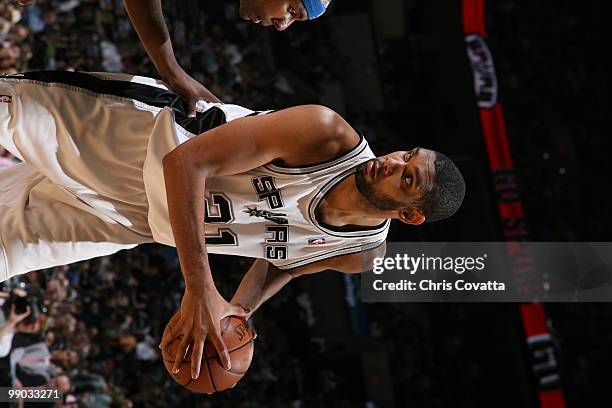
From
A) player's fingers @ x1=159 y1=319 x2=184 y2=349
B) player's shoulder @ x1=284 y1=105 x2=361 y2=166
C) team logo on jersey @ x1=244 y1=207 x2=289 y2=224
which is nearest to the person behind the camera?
player's fingers @ x1=159 y1=319 x2=184 y2=349

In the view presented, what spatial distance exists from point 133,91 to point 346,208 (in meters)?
0.98

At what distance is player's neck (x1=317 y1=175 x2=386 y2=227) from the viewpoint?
2.77 metres

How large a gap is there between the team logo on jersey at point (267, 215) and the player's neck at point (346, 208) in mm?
151

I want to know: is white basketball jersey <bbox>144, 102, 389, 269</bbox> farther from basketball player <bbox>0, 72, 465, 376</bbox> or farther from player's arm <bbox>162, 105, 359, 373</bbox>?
player's arm <bbox>162, 105, 359, 373</bbox>

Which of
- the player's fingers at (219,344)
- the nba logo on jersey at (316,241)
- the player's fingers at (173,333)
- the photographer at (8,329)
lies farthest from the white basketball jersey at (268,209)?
the photographer at (8,329)

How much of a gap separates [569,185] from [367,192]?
7563 millimetres

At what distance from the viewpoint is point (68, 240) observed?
125 inches

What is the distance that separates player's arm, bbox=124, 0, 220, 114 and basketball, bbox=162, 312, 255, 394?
962mm

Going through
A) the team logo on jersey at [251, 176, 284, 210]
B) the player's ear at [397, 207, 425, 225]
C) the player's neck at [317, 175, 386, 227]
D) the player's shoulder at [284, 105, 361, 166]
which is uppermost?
the player's shoulder at [284, 105, 361, 166]

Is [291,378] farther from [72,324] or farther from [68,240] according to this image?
[68,240]

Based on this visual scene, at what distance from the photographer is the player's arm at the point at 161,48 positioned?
3.05 metres

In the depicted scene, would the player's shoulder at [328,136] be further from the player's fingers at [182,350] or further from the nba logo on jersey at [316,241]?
the player's fingers at [182,350]

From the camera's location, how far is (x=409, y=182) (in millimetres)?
2686

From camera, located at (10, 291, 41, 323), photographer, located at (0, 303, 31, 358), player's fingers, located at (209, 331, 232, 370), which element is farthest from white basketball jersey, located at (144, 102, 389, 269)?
camera, located at (10, 291, 41, 323)
